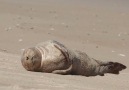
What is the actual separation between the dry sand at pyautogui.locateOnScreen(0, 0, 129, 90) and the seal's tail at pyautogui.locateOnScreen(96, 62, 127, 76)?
0.30ft

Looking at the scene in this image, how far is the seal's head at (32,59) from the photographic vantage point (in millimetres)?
5172

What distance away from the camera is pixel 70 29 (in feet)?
40.3

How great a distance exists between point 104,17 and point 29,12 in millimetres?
2174

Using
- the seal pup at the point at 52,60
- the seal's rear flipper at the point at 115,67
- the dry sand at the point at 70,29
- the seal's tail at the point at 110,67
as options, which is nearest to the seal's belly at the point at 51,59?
the seal pup at the point at 52,60

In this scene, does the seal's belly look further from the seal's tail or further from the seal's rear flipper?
the seal's rear flipper

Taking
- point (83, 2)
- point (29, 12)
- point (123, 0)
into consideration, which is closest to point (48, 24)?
point (29, 12)

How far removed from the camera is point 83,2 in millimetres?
16844

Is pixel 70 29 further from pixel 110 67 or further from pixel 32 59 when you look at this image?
pixel 32 59

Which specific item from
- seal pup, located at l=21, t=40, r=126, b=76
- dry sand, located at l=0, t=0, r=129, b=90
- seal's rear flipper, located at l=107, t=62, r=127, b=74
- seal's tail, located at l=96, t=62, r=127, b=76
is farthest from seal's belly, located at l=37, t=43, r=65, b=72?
seal's rear flipper, located at l=107, t=62, r=127, b=74

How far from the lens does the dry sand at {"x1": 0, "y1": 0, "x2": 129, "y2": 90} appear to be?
5508 mm

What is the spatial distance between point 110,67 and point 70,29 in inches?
244

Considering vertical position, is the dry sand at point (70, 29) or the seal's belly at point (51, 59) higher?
the seal's belly at point (51, 59)

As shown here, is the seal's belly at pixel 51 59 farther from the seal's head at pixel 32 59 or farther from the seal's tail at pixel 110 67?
the seal's tail at pixel 110 67

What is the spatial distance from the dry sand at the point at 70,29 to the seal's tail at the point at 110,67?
0.30ft
